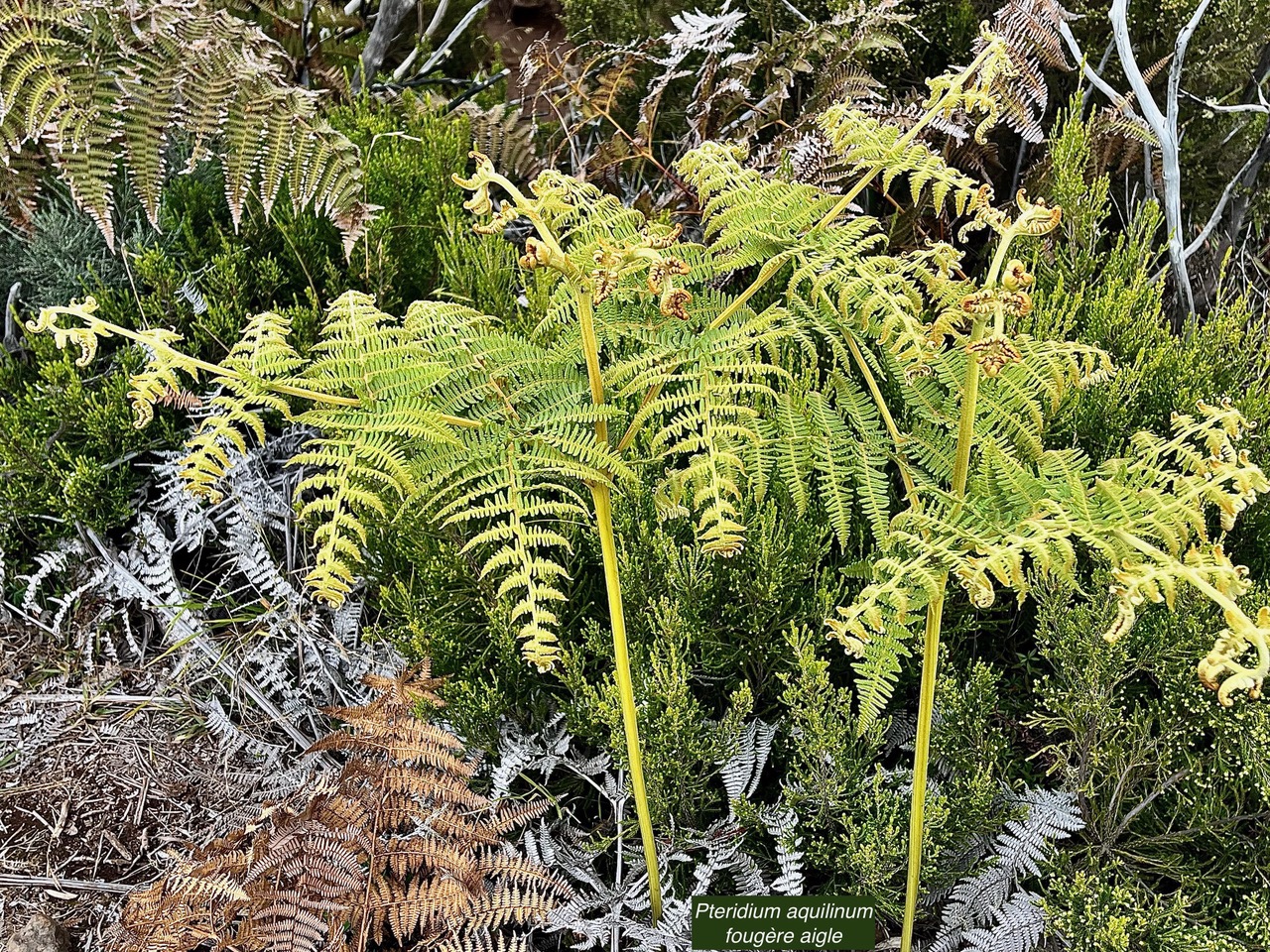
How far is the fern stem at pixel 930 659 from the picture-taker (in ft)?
3.02

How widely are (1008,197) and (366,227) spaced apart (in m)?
1.41

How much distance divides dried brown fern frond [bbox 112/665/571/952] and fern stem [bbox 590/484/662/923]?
0.14m

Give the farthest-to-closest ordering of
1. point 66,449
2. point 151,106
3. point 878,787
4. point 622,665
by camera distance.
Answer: point 66,449
point 151,106
point 878,787
point 622,665

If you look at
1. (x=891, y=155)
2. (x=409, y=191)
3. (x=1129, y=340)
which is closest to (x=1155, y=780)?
(x=1129, y=340)

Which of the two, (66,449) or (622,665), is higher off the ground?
(622,665)

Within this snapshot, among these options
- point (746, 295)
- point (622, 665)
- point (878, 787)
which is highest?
point (746, 295)

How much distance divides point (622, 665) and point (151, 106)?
4.46 feet

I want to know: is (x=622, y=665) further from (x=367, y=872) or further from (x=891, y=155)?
(x=891, y=155)

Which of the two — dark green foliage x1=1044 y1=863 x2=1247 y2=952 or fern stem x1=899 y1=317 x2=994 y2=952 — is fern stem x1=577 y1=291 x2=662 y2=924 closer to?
fern stem x1=899 y1=317 x2=994 y2=952

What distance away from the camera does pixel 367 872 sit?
1298mm

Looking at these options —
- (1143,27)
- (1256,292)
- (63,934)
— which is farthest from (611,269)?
(1143,27)

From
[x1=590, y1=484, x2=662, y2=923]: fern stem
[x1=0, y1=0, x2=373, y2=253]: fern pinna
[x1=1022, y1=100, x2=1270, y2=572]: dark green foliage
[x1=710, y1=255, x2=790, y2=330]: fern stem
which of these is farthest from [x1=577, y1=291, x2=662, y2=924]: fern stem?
[x1=0, y1=0, x2=373, y2=253]: fern pinna

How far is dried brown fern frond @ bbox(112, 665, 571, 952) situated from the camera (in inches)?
47.6

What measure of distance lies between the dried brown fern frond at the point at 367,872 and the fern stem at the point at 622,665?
144 mm
